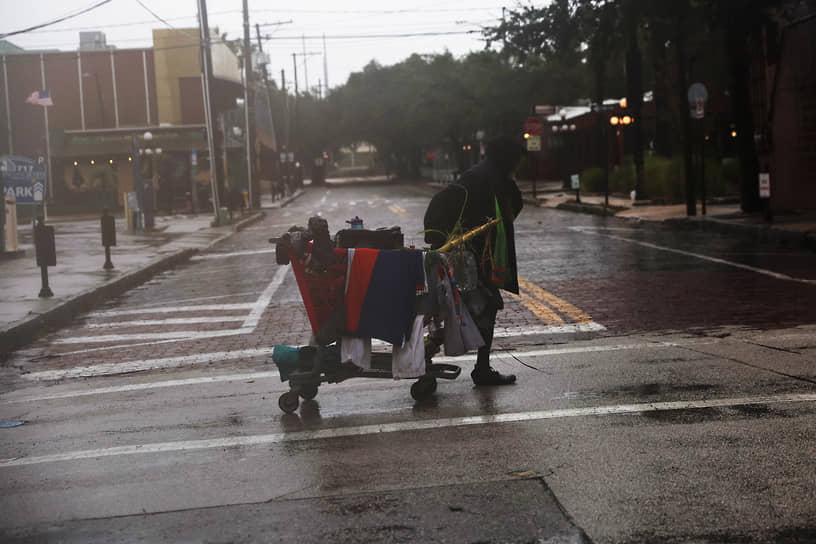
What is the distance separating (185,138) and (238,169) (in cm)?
752

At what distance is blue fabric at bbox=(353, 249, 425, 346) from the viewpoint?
6762 millimetres

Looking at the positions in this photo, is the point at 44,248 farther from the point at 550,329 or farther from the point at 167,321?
the point at 550,329

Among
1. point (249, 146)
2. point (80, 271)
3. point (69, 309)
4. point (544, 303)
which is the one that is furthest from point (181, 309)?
point (249, 146)

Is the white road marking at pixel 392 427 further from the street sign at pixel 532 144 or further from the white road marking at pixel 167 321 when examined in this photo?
the street sign at pixel 532 144

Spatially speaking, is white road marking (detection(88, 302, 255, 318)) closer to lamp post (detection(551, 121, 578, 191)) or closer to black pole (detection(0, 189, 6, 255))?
black pole (detection(0, 189, 6, 255))

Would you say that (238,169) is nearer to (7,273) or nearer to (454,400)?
(7,273)

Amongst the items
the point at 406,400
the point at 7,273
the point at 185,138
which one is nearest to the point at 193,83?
the point at 185,138

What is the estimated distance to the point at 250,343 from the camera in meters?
10.3

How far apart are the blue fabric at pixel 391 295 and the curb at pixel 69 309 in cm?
577

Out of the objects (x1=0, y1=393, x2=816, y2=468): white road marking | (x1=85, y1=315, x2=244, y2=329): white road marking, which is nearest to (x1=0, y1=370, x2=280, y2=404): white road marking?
(x1=0, y1=393, x2=816, y2=468): white road marking

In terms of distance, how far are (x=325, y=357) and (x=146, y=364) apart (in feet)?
10.7

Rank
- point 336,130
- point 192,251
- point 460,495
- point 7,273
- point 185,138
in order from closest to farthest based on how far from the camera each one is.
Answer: point 460,495 → point 7,273 → point 192,251 → point 185,138 → point 336,130

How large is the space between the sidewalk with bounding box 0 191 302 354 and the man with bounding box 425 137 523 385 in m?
6.11

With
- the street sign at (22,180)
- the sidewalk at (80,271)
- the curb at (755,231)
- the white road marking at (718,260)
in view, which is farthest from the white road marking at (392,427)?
the street sign at (22,180)
